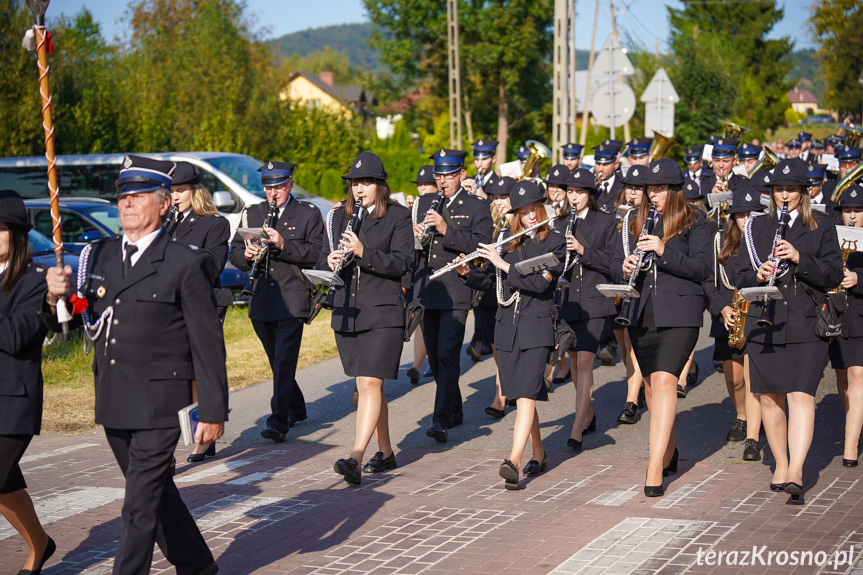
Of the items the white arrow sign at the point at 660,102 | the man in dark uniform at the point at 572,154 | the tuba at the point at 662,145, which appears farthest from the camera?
the white arrow sign at the point at 660,102

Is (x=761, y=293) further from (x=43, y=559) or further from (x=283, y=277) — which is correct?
(x=43, y=559)

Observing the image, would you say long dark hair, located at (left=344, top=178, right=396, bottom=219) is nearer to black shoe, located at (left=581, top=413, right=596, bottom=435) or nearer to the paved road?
the paved road

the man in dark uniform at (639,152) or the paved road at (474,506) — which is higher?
the man in dark uniform at (639,152)

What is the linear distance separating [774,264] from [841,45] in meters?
64.5

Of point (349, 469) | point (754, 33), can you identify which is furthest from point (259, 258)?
point (754, 33)

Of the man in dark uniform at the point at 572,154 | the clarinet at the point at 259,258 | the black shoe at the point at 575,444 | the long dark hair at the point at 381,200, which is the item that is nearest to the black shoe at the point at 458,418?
the black shoe at the point at 575,444

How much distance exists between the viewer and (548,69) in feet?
195

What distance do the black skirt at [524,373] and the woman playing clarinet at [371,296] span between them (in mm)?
816

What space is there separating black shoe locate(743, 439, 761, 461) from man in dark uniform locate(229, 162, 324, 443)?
3.73 metres

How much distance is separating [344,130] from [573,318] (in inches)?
1116

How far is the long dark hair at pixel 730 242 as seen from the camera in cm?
836

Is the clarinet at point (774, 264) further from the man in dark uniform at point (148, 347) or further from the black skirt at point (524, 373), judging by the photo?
the man in dark uniform at point (148, 347)

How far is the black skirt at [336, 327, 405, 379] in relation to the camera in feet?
24.4

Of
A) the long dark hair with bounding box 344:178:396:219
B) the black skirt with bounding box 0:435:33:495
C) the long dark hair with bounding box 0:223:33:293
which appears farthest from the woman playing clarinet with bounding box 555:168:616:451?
the black skirt with bounding box 0:435:33:495
